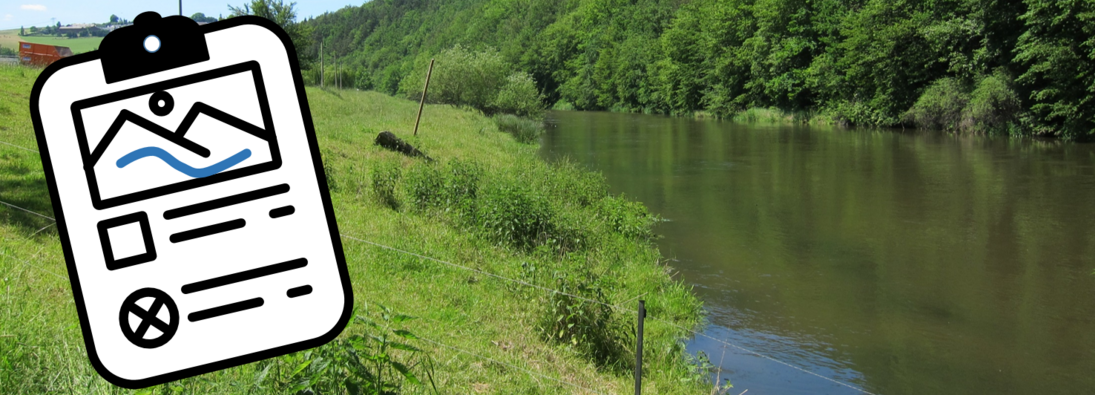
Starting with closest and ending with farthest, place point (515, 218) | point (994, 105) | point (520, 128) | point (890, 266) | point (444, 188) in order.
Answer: point (515, 218) → point (890, 266) → point (444, 188) → point (520, 128) → point (994, 105)

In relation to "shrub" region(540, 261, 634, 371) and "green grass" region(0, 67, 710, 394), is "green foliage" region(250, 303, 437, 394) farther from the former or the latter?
"shrub" region(540, 261, 634, 371)

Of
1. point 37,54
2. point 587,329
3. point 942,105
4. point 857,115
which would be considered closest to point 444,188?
point 587,329

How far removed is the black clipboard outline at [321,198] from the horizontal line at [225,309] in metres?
0.10

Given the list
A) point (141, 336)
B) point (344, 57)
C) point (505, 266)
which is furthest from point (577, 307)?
point (344, 57)

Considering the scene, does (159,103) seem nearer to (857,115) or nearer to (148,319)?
(148,319)

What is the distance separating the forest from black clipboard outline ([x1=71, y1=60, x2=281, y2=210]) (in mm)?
34820

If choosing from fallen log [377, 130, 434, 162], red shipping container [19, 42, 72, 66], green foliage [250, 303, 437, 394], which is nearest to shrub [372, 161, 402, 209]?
fallen log [377, 130, 434, 162]

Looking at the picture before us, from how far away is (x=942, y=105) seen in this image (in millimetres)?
37531

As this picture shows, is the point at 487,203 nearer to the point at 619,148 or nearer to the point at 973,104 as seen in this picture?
the point at 619,148

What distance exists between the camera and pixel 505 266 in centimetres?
988

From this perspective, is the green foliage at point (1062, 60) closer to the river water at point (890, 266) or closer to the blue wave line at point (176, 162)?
the river water at point (890, 266)

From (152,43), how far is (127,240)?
1.15 ft

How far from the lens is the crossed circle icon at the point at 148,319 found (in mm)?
1402

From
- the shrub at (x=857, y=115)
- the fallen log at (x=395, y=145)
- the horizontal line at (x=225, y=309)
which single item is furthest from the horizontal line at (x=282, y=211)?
the shrub at (x=857, y=115)
